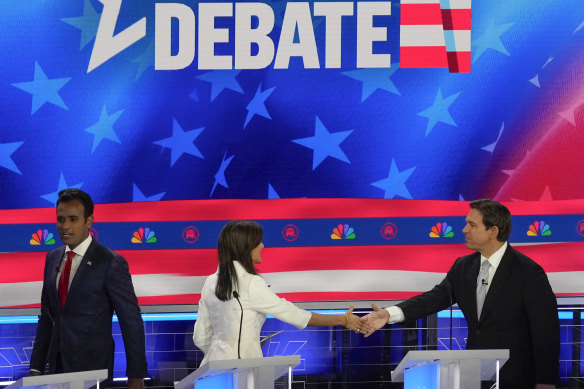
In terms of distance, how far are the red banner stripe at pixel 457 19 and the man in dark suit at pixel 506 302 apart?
1.64 meters

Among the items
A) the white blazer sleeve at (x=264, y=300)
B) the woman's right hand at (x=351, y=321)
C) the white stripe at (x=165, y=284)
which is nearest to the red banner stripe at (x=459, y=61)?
the woman's right hand at (x=351, y=321)

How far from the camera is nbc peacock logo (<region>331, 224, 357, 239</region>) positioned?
6059 millimetres

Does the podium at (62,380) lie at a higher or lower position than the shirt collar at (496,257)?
lower

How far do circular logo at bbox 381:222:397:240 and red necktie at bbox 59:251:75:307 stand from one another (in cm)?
220

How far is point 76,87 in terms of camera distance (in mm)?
5980

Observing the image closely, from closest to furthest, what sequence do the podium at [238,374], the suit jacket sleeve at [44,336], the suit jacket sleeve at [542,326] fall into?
the podium at [238,374]
the suit jacket sleeve at [542,326]
the suit jacket sleeve at [44,336]

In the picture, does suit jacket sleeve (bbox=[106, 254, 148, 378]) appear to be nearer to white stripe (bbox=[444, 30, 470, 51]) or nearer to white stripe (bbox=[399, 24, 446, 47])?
white stripe (bbox=[399, 24, 446, 47])

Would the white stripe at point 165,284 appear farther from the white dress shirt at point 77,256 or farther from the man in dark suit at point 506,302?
the man in dark suit at point 506,302

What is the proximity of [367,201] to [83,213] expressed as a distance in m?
2.07

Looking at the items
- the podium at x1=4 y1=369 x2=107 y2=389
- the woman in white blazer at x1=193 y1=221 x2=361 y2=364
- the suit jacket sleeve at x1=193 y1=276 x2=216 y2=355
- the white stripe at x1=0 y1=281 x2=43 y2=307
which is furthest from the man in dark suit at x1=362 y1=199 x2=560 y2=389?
the white stripe at x1=0 y1=281 x2=43 y2=307

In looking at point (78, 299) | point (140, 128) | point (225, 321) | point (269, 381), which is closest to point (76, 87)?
point (140, 128)

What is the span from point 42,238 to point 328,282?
5.96 feet

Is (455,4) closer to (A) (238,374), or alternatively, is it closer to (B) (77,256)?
(B) (77,256)

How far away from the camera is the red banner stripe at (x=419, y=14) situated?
19.9 feet
